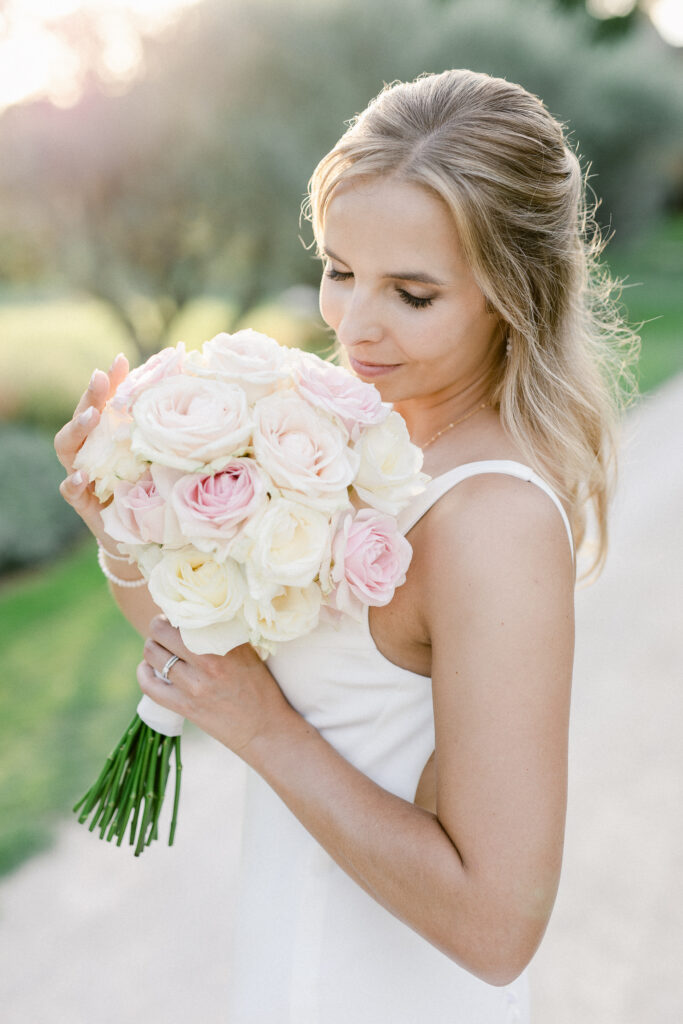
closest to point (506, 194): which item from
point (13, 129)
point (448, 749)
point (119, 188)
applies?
point (448, 749)

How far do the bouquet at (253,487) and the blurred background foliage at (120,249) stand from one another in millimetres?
3033

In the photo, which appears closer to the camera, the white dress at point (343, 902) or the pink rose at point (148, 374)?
the pink rose at point (148, 374)

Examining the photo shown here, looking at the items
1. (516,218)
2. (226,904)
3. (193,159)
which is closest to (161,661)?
(516,218)

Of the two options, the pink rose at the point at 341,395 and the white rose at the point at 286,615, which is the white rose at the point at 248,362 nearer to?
the pink rose at the point at 341,395

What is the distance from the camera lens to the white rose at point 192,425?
1.43m

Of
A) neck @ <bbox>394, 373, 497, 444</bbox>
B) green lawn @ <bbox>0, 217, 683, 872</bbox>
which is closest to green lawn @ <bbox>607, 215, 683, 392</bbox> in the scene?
green lawn @ <bbox>0, 217, 683, 872</bbox>

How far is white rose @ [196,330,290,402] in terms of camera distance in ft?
4.97

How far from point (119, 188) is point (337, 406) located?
9339 mm

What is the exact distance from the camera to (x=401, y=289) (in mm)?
1797

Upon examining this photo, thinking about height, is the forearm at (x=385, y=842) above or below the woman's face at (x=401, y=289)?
below

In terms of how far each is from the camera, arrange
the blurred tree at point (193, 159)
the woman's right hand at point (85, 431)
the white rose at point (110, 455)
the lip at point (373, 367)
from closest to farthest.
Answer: the white rose at point (110, 455) < the woman's right hand at point (85, 431) < the lip at point (373, 367) < the blurred tree at point (193, 159)

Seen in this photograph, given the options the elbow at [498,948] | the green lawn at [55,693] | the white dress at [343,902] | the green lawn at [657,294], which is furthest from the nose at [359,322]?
the green lawn at [657,294]

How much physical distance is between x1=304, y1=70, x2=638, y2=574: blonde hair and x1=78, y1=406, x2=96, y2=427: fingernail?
2.19 ft

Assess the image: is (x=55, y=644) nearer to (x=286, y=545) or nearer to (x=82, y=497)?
(x=82, y=497)
